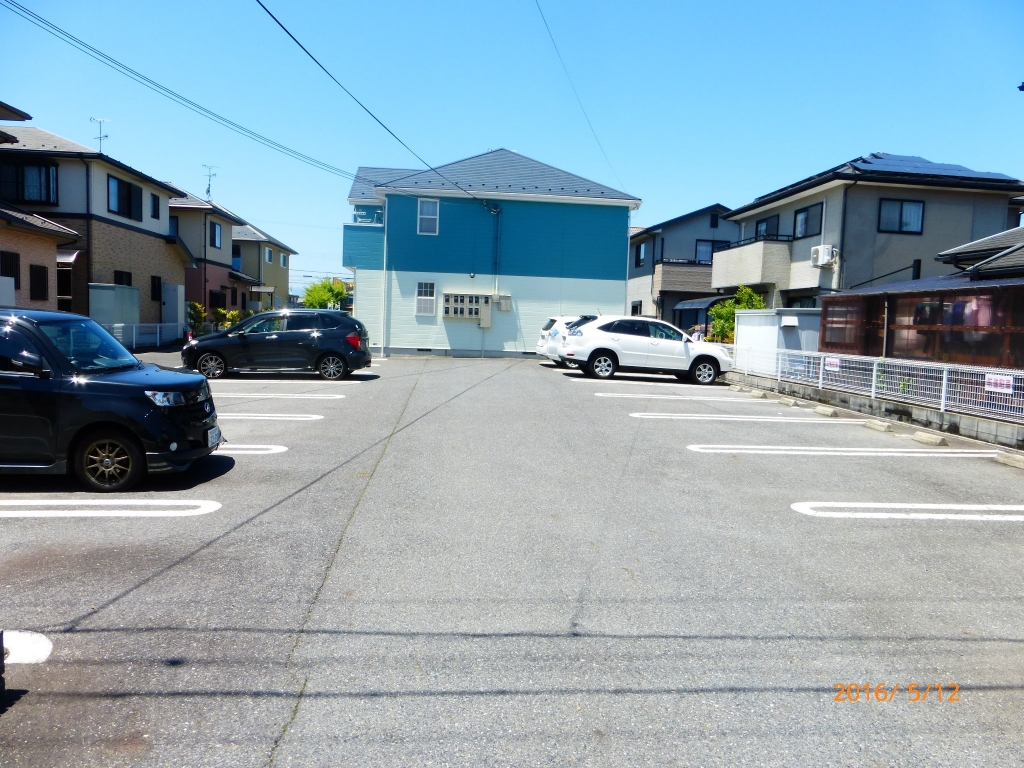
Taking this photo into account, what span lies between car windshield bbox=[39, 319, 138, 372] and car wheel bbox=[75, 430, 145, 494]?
0.70 metres

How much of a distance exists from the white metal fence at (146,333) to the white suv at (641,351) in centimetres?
1430

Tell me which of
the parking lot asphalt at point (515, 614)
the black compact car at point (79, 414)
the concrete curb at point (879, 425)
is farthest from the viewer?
the concrete curb at point (879, 425)

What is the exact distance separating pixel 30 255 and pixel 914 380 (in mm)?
21739

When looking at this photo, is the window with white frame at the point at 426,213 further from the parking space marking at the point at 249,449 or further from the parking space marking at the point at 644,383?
the parking space marking at the point at 249,449

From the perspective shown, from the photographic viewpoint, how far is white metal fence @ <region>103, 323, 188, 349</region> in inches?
975

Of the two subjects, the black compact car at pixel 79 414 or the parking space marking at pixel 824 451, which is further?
the parking space marking at pixel 824 451

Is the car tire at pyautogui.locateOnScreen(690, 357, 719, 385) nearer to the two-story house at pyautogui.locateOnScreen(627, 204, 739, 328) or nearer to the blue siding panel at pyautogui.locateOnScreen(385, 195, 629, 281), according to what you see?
the blue siding panel at pyautogui.locateOnScreen(385, 195, 629, 281)

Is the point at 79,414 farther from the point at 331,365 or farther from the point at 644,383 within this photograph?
the point at 644,383

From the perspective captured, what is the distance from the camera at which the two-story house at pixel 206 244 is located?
3494cm

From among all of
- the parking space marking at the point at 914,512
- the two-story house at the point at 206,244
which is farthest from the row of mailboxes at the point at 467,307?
the parking space marking at the point at 914,512

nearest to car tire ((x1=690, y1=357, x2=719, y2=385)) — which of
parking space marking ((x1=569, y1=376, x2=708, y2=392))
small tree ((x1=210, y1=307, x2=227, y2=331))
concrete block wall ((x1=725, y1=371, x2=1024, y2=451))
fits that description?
parking space marking ((x1=569, y1=376, x2=708, y2=392))

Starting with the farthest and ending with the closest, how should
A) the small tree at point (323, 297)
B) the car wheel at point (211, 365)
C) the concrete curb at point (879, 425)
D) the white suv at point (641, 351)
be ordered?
the small tree at point (323, 297)
the white suv at point (641, 351)
the car wheel at point (211, 365)
the concrete curb at point (879, 425)

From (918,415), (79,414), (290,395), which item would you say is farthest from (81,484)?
(918,415)
